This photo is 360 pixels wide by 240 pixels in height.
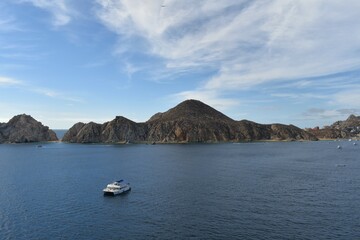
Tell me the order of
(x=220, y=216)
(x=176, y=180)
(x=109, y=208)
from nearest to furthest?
(x=220, y=216), (x=109, y=208), (x=176, y=180)

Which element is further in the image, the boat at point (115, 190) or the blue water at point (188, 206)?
the boat at point (115, 190)

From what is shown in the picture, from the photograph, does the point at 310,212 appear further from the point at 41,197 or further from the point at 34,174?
the point at 34,174

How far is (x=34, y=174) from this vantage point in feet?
505

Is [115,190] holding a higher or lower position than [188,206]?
higher

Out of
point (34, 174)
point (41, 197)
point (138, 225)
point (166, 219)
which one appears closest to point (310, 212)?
point (166, 219)

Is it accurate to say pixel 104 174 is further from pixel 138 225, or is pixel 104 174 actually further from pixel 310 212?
pixel 310 212

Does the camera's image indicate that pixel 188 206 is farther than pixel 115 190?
No

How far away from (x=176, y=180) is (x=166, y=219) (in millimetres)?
54033

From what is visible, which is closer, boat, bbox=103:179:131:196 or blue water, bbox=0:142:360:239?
blue water, bbox=0:142:360:239

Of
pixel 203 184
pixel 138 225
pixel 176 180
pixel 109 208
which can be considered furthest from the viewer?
pixel 176 180

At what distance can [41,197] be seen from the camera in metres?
102

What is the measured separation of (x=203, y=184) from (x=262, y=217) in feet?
149

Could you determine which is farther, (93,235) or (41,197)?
(41,197)

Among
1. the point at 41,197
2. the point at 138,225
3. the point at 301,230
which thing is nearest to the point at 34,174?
the point at 41,197
